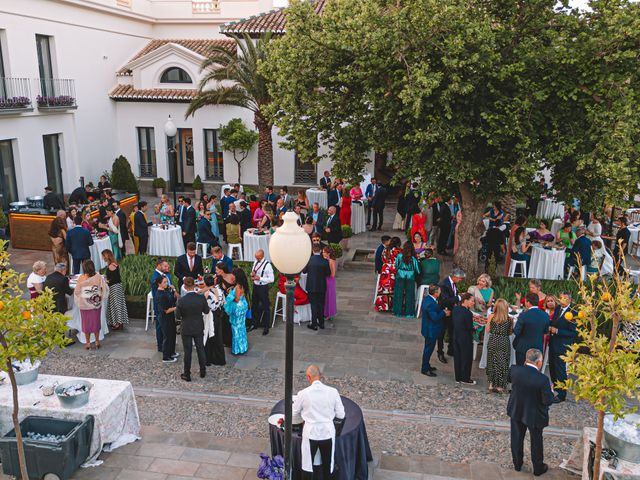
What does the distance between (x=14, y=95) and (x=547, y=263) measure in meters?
17.5

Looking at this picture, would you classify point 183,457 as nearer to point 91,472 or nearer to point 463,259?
point 91,472

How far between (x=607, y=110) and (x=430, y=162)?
312cm

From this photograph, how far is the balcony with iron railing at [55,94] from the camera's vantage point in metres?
20.5

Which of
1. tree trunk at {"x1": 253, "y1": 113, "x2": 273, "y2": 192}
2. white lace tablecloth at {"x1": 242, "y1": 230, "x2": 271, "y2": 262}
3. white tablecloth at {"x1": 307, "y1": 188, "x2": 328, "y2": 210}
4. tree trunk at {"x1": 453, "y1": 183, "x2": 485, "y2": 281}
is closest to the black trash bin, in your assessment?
white lace tablecloth at {"x1": 242, "y1": 230, "x2": 271, "y2": 262}

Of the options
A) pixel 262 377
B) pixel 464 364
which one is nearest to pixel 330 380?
pixel 262 377

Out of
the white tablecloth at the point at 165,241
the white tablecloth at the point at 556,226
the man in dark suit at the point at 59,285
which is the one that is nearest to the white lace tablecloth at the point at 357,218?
the white tablecloth at the point at 165,241

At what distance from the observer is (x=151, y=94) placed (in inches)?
980

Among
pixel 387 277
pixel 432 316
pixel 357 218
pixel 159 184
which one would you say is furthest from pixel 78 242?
pixel 159 184

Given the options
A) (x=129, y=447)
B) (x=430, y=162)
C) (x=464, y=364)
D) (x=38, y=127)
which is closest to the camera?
(x=129, y=447)

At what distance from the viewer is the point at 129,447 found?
7.58 m

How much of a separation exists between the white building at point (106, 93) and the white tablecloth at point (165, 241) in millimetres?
7636

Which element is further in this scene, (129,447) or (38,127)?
(38,127)

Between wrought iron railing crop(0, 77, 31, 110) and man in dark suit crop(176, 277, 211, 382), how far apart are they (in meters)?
13.4

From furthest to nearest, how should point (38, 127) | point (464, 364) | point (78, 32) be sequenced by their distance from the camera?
1. point (78, 32)
2. point (38, 127)
3. point (464, 364)
